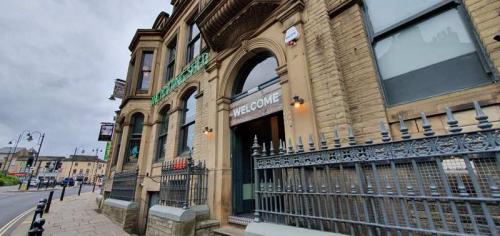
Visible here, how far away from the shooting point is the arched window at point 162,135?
1007cm

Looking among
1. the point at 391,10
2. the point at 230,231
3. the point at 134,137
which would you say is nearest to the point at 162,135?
the point at 134,137

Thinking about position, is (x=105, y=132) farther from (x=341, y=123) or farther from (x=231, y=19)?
(x=341, y=123)

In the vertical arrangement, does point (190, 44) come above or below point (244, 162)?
above

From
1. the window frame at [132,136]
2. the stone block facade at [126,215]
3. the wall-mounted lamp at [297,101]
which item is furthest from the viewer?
the window frame at [132,136]

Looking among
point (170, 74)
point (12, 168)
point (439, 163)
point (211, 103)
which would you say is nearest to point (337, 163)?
point (439, 163)

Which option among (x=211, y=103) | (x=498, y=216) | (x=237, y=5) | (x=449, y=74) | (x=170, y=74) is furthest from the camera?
(x=170, y=74)

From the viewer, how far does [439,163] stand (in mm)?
1995

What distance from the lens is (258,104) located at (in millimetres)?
5781

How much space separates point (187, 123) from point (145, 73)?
6371mm

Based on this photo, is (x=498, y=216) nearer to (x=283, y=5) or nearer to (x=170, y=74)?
(x=283, y=5)

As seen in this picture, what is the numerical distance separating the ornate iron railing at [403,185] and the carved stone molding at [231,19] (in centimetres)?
419

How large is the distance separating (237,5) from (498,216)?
6.49 metres

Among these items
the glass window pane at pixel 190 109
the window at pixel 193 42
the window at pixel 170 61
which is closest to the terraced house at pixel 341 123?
the glass window pane at pixel 190 109

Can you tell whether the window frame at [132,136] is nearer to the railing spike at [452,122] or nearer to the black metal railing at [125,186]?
the black metal railing at [125,186]
